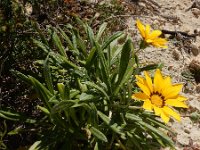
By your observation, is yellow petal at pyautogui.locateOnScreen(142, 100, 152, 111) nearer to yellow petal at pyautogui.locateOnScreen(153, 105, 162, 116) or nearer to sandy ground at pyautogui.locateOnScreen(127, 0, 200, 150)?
yellow petal at pyautogui.locateOnScreen(153, 105, 162, 116)

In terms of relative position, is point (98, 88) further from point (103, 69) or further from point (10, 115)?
point (10, 115)

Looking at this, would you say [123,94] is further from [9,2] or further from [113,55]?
[9,2]

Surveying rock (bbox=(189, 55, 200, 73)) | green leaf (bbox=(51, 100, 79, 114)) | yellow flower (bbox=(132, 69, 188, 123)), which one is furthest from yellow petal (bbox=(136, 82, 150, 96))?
rock (bbox=(189, 55, 200, 73))

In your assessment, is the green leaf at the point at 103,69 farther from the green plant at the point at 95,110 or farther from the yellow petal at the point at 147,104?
the yellow petal at the point at 147,104

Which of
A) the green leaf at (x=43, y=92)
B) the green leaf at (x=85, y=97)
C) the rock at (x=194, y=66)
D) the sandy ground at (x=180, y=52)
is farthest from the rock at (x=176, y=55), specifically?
the green leaf at (x=43, y=92)

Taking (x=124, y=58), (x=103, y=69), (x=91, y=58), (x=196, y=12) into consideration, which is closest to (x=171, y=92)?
(x=124, y=58)

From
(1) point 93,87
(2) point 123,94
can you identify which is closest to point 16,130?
(1) point 93,87
